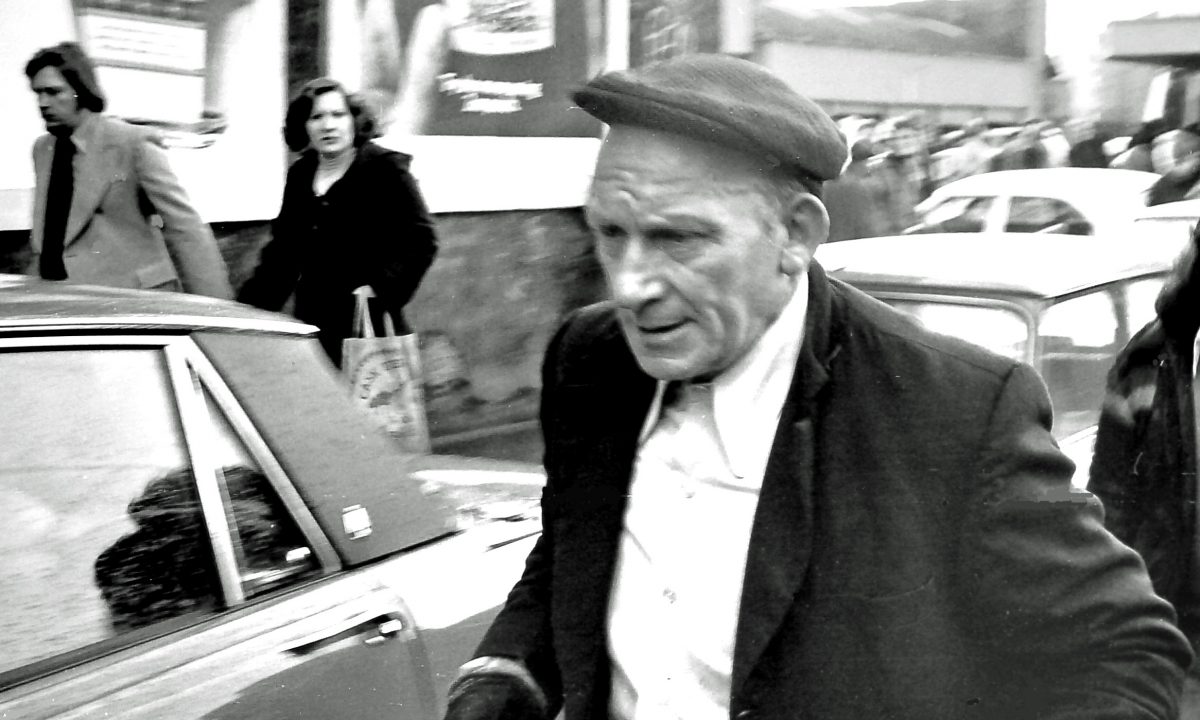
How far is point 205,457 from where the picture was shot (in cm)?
237

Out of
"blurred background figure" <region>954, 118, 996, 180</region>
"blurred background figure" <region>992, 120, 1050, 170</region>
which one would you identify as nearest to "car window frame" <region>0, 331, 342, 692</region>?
"blurred background figure" <region>954, 118, 996, 180</region>

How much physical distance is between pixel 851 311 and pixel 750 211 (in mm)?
163

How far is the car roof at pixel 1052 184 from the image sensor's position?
8.94 m

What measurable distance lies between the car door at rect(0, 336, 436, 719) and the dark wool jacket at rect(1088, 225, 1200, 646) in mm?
1309

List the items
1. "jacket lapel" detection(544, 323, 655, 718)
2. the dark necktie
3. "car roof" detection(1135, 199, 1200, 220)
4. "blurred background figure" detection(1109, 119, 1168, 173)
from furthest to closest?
"blurred background figure" detection(1109, 119, 1168, 173) < "car roof" detection(1135, 199, 1200, 220) < the dark necktie < "jacket lapel" detection(544, 323, 655, 718)

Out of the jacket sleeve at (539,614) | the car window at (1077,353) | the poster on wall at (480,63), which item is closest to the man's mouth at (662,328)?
the jacket sleeve at (539,614)

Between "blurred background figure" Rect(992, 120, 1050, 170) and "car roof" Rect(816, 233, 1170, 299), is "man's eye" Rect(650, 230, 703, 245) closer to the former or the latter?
"car roof" Rect(816, 233, 1170, 299)

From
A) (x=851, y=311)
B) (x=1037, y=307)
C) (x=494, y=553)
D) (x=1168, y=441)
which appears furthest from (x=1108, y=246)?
(x=851, y=311)

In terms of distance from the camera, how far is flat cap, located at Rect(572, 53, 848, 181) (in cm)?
155

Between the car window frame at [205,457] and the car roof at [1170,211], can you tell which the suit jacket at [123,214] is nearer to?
the car window frame at [205,457]

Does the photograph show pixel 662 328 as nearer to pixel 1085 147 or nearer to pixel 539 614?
pixel 539 614

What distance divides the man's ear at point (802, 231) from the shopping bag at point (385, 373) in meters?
3.82

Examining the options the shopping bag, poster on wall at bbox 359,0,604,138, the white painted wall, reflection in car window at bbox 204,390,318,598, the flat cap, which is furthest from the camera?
the white painted wall

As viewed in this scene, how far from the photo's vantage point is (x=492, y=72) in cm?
856
